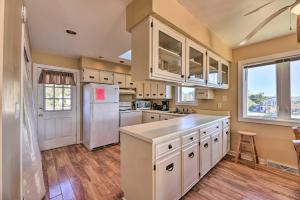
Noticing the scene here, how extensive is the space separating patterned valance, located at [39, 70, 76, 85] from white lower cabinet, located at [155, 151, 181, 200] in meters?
3.27

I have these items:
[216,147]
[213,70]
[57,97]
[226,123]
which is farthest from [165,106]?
[57,97]

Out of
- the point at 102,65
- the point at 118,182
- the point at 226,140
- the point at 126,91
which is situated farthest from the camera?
the point at 126,91

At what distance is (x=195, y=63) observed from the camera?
2.18 metres

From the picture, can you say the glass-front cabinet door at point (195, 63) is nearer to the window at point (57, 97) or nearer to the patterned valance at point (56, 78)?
the patterned valance at point (56, 78)

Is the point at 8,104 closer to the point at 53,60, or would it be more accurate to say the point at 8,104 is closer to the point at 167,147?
the point at 167,147

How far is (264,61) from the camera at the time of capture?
103 inches

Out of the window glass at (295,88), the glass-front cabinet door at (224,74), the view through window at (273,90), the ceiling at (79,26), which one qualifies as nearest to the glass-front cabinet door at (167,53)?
the ceiling at (79,26)

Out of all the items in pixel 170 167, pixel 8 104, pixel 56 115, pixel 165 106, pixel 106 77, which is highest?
pixel 106 77

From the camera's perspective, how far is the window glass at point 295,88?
7.59 feet

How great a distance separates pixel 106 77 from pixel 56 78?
46.5 inches

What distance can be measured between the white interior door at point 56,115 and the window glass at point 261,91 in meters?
4.24

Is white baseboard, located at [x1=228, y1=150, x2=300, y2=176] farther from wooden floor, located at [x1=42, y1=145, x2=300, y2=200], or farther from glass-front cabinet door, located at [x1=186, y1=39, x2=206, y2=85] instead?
glass-front cabinet door, located at [x1=186, y1=39, x2=206, y2=85]

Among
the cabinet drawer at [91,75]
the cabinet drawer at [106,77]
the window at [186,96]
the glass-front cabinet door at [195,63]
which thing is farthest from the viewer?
the cabinet drawer at [106,77]

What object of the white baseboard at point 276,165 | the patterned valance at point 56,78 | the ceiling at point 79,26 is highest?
the ceiling at point 79,26
